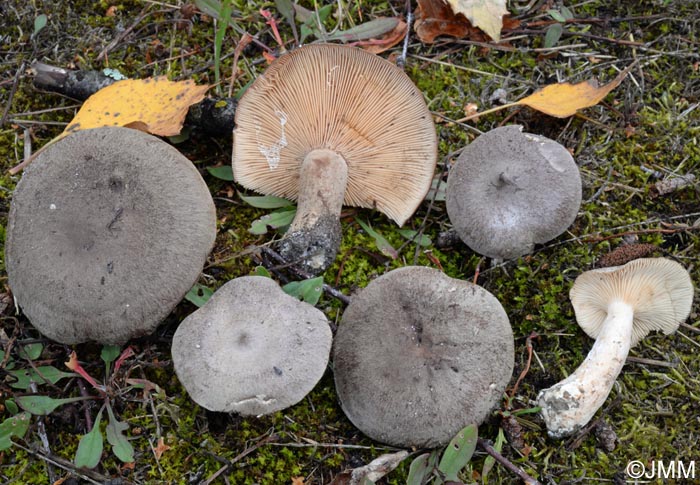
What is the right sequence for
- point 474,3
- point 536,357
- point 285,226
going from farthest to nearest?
1. point 474,3
2. point 285,226
3. point 536,357

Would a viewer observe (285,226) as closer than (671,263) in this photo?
No

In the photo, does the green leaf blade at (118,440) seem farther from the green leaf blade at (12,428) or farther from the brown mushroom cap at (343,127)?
the brown mushroom cap at (343,127)

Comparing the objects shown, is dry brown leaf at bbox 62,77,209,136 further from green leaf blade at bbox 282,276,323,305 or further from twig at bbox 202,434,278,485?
twig at bbox 202,434,278,485

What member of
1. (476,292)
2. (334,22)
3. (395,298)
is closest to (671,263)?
(476,292)

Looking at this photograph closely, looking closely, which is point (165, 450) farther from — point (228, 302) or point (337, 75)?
point (337, 75)

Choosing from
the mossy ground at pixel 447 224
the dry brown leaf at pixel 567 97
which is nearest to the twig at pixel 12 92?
the mossy ground at pixel 447 224

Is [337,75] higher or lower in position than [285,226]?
higher

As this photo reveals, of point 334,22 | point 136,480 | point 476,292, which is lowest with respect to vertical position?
point 136,480

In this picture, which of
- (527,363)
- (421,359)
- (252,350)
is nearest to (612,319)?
(527,363)
